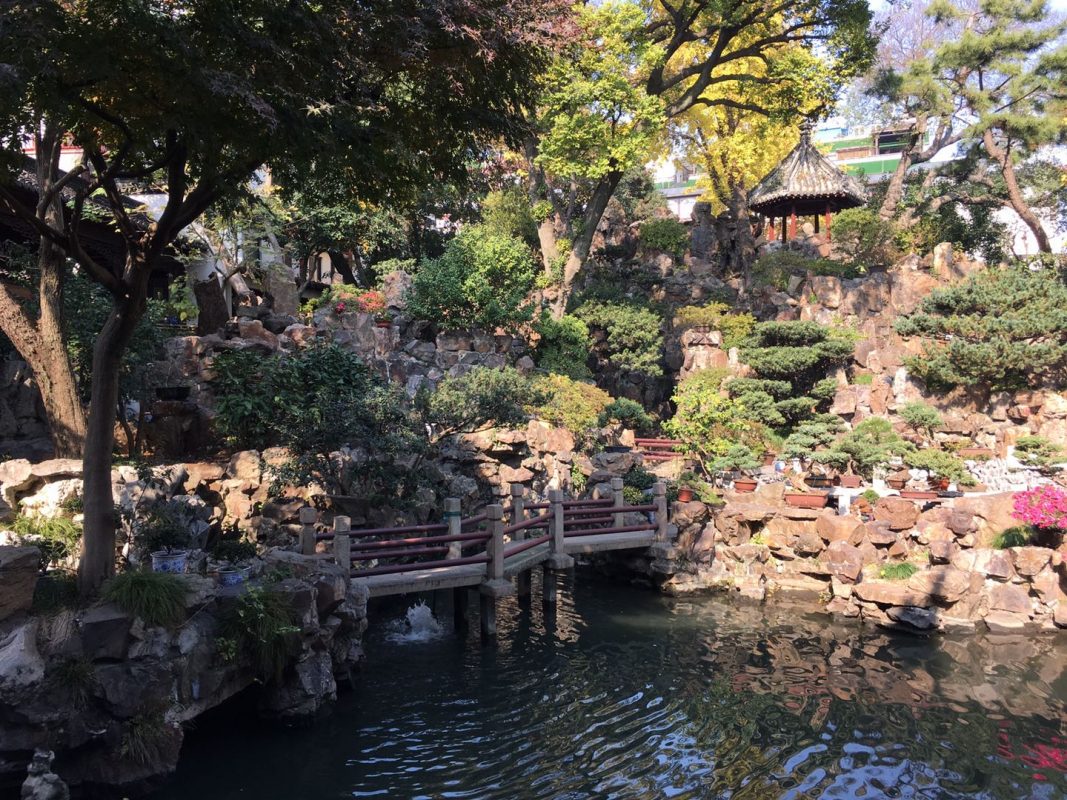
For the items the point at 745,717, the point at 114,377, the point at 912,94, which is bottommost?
the point at 745,717

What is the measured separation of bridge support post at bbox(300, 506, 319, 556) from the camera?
12.6m

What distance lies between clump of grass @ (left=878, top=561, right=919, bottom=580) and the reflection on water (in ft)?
5.26

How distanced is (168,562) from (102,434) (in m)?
1.82

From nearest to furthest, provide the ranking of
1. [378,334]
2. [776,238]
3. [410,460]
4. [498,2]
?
[498,2]
[410,460]
[378,334]
[776,238]

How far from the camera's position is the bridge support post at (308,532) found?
41.5ft

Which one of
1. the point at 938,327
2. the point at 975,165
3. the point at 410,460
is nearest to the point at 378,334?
the point at 410,460

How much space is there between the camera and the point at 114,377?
9.27 metres

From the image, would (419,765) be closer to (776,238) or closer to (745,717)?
(745,717)

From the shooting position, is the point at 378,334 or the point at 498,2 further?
the point at 378,334

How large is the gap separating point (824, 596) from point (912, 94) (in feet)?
65.0

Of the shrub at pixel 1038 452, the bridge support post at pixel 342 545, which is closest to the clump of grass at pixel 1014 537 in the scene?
the shrub at pixel 1038 452

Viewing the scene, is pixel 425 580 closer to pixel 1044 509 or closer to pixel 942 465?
pixel 1044 509

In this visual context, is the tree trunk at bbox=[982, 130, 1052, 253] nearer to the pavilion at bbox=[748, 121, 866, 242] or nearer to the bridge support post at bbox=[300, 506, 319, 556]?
the pavilion at bbox=[748, 121, 866, 242]

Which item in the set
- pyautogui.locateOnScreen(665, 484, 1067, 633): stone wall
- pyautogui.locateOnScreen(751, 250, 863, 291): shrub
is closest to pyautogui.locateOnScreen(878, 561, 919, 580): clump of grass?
pyautogui.locateOnScreen(665, 484, 1067, 633): stone wall
